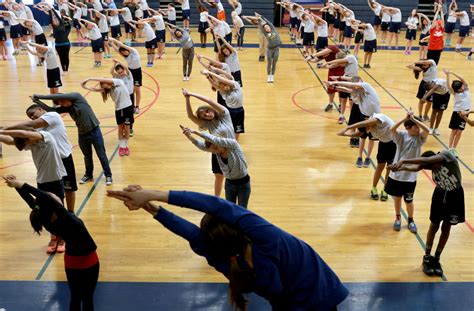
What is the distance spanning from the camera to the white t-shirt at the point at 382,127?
6875 mm

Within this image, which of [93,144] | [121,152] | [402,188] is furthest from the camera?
[121,152]

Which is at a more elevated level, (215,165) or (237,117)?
(215,165)

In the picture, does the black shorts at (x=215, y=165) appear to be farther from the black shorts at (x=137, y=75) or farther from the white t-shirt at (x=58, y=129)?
the black shorts at (x=137, y=75)

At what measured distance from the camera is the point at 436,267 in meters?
5.75


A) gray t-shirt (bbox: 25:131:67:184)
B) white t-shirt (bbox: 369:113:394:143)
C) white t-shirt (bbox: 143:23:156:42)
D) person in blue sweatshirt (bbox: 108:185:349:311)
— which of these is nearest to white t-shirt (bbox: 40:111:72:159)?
gray t-shirt (bbox: 25:131:67:184)

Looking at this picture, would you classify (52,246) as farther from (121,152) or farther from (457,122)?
(457,122)

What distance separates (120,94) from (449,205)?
550 centimetres

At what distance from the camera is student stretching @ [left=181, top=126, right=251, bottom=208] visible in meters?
5.26

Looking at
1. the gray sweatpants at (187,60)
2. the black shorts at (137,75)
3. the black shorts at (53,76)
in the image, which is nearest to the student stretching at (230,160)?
the black shorts at (137,75)

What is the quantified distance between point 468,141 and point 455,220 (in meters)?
5.38

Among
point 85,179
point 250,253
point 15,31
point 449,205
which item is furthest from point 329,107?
point 15,31

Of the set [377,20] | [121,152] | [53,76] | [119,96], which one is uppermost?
[119,96]

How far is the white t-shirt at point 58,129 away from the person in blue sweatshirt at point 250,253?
3638mm

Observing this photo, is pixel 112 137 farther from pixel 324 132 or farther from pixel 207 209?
pixel 207 209
